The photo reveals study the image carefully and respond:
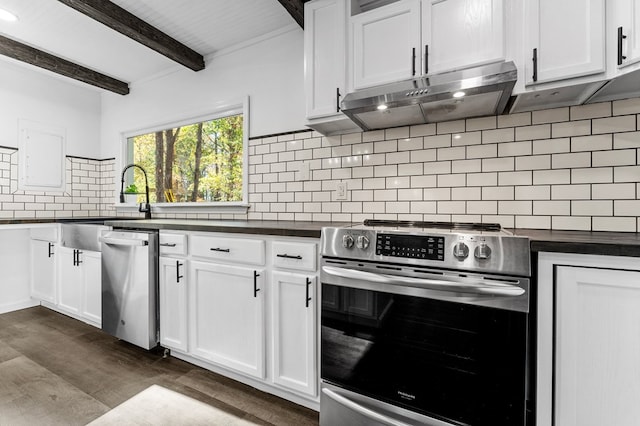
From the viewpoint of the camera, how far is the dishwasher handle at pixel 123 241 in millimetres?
2139

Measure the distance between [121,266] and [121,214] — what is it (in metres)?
1.67

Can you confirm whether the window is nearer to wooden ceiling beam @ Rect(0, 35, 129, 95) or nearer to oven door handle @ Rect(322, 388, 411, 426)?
wooden ceiling beam @ Rect(0, 35, 129, 95)

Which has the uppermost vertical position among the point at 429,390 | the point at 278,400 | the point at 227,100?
the point at 227,100

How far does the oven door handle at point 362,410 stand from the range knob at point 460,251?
755mm

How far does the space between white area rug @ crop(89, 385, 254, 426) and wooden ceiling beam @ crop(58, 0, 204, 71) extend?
97.4 inches

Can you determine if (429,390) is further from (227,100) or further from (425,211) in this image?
(227,100)

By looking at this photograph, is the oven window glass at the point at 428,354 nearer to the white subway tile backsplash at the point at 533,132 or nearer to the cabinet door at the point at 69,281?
the white subway tile backsplash at the point at 533,132

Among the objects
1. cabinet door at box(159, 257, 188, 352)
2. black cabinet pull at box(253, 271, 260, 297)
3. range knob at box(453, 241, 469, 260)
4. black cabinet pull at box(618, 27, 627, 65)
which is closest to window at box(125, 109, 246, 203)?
cabinet door at box(159, 257, 188, 352)

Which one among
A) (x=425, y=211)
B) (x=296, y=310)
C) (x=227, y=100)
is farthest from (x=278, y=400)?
(x=227, y=100)

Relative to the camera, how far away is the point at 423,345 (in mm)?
1271

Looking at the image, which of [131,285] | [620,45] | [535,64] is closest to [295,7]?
[535,64]

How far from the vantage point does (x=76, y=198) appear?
3.60 m

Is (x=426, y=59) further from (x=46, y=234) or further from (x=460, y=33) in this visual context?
(x=46, y=234)

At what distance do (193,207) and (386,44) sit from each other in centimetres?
226
